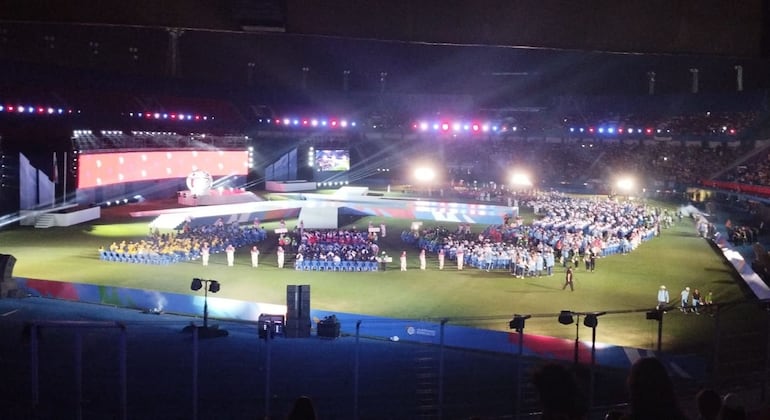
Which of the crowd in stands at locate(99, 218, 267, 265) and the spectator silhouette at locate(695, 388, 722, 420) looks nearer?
the spectator silhouette at locate(695, 388, 722, 420)

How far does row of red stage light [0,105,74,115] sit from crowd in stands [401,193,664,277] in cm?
2026

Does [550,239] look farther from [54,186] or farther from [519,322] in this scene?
[54,186]

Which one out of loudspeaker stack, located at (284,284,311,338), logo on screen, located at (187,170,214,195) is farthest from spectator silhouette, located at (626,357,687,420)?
logo on screen, located at (187,170,214,195)

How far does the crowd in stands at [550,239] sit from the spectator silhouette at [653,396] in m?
24.3

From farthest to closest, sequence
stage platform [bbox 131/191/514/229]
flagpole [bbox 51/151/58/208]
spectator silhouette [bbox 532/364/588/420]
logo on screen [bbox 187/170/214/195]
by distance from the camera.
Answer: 1. logo on screen [bbox 187/170/214/195]
2. stage platform [bbox 131/191/514/229]
3. flagpole [bbox 51/151/58/208]
4. spectator silhouette [bbox 532/364/588/420]

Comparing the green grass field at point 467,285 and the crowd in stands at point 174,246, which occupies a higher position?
the crowd in stands at point 174,246

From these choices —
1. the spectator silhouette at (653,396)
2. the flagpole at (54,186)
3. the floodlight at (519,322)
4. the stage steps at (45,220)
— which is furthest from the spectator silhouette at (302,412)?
the flagpole at (54,186)

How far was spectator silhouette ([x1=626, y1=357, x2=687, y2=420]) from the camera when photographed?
11.5 ft

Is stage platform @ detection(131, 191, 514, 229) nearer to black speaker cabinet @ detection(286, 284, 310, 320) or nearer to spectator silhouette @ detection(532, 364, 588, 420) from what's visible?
black speaker cabinet @ detection(286, 284, 310, 320)

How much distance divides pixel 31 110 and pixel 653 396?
39.5 metres

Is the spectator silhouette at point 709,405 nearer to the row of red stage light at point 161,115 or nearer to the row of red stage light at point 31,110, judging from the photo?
the row of red stage light at point 31,110

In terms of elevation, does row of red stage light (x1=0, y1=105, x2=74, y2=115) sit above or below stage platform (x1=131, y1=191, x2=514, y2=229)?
above

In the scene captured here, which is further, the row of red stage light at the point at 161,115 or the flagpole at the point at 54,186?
the row of red stage light at the point at 161,115

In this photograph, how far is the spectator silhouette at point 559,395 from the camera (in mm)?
3447
